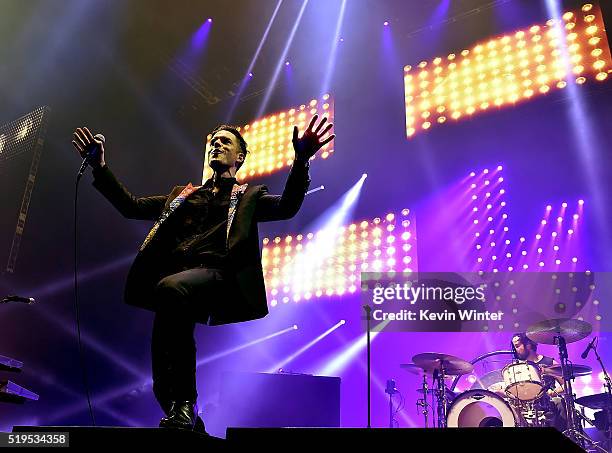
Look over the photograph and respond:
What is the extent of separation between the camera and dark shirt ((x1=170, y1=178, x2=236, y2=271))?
6.95ft

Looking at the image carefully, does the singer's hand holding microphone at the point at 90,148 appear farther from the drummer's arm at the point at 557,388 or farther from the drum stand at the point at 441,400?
the drummer's arm at the point at 557,388

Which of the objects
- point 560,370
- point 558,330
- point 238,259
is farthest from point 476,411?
point 238,259

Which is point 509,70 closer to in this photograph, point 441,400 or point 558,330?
point 558,330

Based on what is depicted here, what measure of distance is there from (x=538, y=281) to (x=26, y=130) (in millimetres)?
6021

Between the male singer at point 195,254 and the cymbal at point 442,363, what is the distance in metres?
3.31

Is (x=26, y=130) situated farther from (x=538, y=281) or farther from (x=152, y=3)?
(x=538, y=281)

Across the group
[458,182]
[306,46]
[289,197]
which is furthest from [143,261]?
[306,46]

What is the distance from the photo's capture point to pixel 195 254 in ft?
6.98

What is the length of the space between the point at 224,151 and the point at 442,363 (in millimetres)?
3625

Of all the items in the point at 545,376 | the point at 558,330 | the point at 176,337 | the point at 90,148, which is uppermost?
the point at 558,330

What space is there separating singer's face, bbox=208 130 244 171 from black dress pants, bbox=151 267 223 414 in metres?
0.62

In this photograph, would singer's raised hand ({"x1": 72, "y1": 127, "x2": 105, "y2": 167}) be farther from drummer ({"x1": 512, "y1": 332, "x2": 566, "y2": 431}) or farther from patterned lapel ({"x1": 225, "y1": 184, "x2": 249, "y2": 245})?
drummer ({"x1": 512, "y1": 332, "x2": 566, "y2": 431})

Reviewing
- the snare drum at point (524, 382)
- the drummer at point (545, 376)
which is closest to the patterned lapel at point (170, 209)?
the snare drum at point (524, 382)

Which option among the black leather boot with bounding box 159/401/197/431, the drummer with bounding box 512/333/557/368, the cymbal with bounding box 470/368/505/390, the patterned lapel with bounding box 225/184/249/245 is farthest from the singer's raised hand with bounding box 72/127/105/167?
the cymbal with bounding box 470/368/505/390
